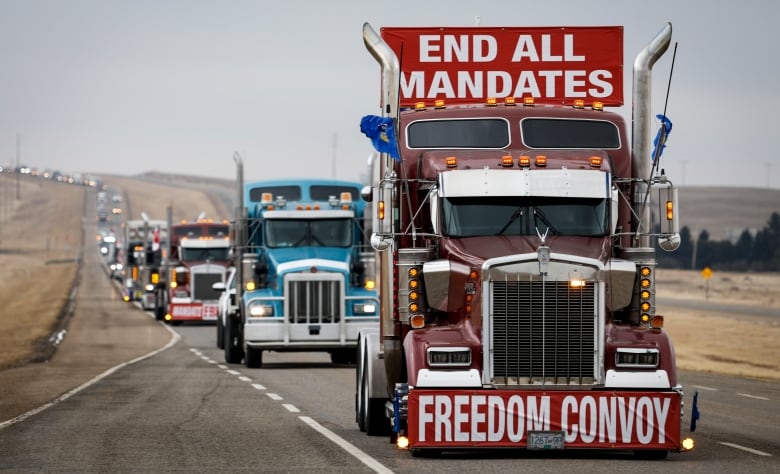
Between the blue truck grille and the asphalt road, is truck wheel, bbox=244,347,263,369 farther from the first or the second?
the blue truck grille

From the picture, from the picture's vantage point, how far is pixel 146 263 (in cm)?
6456

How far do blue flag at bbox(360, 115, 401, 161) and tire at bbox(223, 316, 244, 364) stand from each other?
1873 cm

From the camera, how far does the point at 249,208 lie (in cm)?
3256

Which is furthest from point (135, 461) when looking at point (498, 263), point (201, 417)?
point (201, 417)

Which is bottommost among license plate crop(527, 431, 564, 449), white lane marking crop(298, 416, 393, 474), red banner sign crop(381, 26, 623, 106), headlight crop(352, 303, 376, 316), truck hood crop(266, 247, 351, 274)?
white lane marking crop(298, 416, 393, 474)

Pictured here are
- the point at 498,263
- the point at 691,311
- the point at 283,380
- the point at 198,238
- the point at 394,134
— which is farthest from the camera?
the point at 691,311

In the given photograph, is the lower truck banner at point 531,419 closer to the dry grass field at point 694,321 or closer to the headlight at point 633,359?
the headlight at point 633,359

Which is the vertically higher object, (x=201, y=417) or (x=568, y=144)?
(x=568, y=144)

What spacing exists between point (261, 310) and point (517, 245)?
17066 millimetres

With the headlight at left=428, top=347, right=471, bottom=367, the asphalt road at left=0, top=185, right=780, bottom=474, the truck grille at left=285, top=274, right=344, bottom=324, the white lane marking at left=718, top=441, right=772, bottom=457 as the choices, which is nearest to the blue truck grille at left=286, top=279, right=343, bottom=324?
the truck grille at left=285, top=274, right=344, bottom=324

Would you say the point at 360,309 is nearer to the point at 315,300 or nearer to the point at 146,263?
the point at 315,300

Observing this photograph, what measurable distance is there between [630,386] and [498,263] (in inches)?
64.8

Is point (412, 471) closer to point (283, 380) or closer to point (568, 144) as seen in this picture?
point (568, 144)

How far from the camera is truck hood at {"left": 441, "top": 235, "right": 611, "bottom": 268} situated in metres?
14.9
